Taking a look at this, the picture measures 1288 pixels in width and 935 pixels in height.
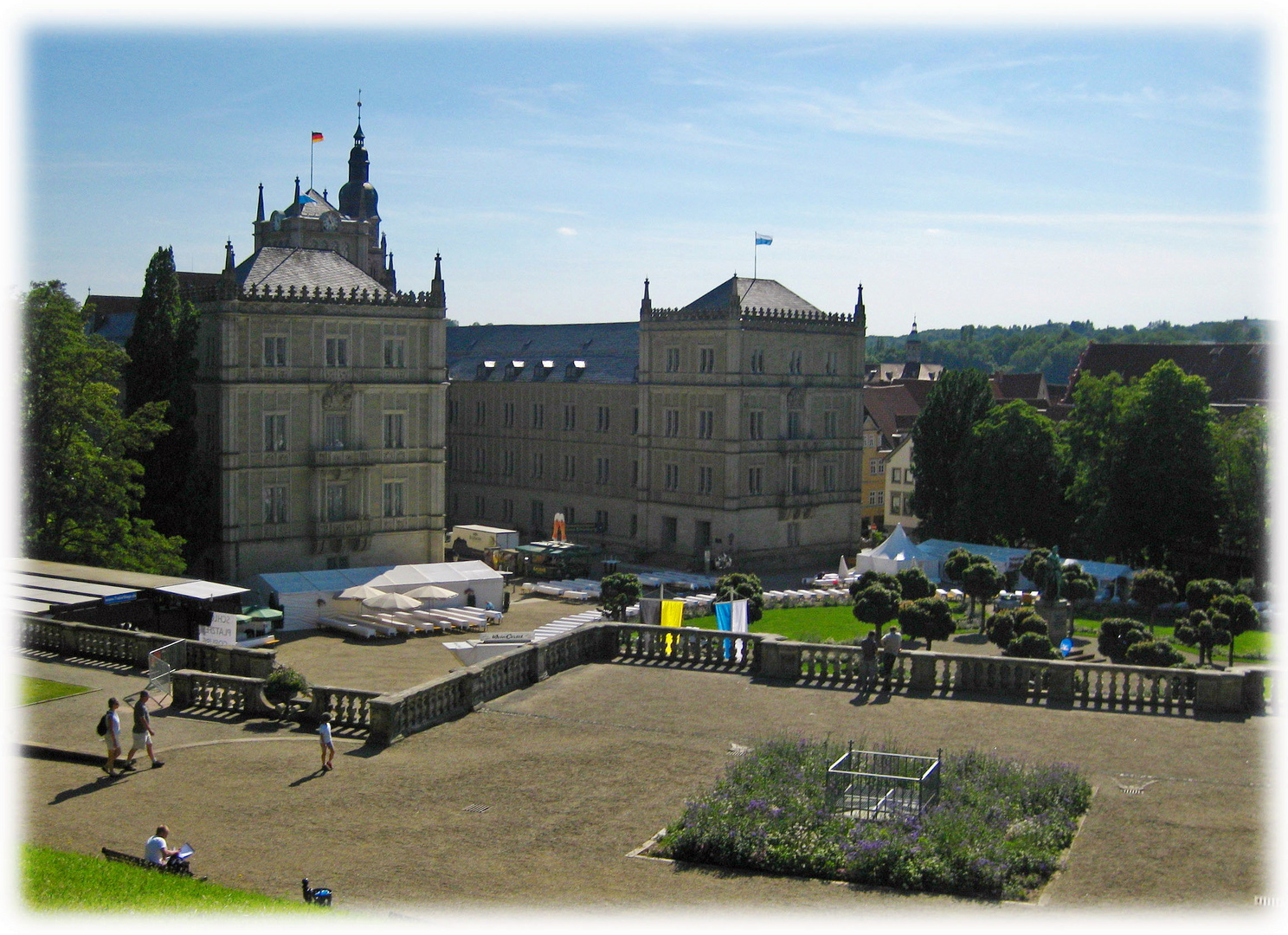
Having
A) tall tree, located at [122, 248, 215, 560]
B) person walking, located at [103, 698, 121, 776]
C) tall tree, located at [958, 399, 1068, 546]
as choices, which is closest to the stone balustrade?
person walking, located at [103, 698, 121, 776]

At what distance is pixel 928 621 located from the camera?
4188cm

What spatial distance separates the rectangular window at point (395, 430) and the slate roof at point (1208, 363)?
61.0 metres

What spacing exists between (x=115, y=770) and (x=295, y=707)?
409cm

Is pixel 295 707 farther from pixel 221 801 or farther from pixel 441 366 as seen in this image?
pixel 441 366

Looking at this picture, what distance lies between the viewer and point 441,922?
16.5m

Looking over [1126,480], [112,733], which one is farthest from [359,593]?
[1126,480]

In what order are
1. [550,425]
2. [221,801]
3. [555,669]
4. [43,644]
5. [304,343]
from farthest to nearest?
1. [550,425]
2. [304,343]
3. [43,644]
4. [555,669]
5. [221,801]

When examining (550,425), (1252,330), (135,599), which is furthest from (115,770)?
(1252,330)

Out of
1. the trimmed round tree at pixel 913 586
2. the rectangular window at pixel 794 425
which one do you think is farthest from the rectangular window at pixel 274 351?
the rectangular window at pixel 794 425

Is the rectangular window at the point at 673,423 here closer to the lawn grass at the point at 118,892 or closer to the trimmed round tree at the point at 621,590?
the trimmed round tree at the point at 621,590

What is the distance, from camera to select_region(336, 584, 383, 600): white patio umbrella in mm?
54000

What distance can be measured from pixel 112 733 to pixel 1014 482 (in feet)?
190

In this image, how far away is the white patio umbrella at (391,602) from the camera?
2128 inches

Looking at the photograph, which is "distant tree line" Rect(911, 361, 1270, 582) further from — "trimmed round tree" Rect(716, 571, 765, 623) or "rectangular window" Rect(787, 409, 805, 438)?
"trimmed round tree" Rect(716, 571, 765, 623)
